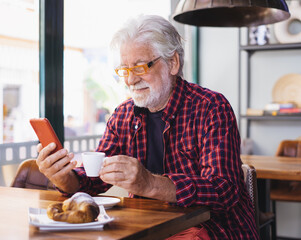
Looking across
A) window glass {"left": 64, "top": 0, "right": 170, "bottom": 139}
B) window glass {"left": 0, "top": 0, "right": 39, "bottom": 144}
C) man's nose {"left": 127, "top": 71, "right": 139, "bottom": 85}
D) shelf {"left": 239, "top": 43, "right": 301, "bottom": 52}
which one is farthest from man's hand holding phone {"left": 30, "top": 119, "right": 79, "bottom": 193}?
shelf {"left": 239, "top": 43, "right": 301, "bottom": 52}

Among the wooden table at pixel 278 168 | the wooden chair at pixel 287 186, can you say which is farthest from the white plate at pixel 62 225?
the wooden chair at pixel 287 186

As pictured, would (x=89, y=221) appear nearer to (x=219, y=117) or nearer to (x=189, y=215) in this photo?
(x=189, y=215)

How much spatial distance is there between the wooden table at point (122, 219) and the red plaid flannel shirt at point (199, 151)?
9 cm

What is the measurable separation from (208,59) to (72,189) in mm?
3554

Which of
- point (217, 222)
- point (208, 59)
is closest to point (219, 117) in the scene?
point (217, 222)

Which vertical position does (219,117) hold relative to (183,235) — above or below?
above

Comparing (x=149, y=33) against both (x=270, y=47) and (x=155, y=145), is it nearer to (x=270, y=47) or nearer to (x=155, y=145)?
(x=155, y=145)

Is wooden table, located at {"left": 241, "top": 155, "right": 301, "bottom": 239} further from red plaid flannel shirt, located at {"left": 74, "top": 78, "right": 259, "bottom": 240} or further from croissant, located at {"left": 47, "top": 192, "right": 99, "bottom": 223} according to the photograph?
croissant, located at {"left": 47, "top": 192, "right": 99, "bottom": 223}

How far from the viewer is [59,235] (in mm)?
1041

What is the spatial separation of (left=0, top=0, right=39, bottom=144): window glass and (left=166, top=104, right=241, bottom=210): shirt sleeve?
1310 mm

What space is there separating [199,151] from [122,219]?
1.70 ft

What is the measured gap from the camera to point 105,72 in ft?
11.6

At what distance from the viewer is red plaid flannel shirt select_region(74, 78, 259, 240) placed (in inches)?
56.1

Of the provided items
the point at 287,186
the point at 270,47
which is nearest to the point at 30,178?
the point at 287,186
